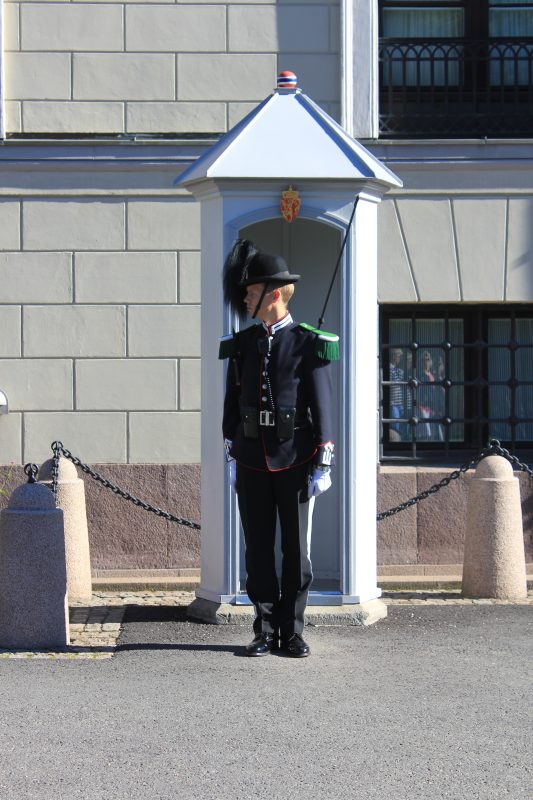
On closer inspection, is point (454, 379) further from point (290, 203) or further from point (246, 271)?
point (246, 271)

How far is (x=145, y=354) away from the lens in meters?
10.6

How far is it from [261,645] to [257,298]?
178 centimetres

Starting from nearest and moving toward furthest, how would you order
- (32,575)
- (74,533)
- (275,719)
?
1. (275,719)
2. (32,575)
3. (74,533)

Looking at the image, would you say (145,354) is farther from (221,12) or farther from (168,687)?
(168,687)

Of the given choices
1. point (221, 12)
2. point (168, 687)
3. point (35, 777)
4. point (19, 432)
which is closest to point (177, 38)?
point (221, 12)

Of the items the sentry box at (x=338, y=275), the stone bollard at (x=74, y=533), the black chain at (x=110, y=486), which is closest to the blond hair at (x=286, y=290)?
the sentry box at (x=338, y=275)

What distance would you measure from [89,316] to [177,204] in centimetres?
108

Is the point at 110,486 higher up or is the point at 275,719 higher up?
the point at 110,486

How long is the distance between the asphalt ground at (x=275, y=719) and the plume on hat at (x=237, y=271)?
6.02ft

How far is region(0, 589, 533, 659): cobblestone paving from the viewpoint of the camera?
7324mm

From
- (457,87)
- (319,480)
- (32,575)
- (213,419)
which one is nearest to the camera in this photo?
(319,480)

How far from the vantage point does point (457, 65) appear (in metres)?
11.3

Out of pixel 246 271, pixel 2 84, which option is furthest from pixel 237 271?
pixel 2 84

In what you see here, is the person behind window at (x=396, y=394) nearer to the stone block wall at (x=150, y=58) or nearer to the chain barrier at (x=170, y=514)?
the chain barrier at (x=170, y=514)
